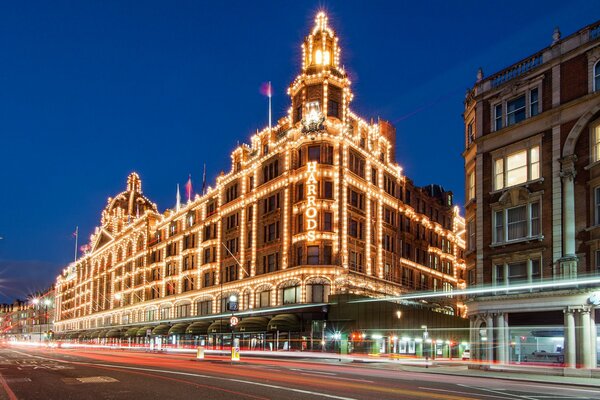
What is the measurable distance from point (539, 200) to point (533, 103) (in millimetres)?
6079

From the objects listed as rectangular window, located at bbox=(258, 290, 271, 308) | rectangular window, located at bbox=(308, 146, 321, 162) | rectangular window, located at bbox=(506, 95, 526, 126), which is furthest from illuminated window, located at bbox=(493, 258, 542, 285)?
rectangular window, located at bbox=(258, 290, 271, 308)

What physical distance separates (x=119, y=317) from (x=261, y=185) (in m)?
63.7

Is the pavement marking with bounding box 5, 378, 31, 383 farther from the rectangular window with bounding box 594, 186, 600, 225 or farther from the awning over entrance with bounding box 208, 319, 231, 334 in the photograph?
the awning over entrance with bounding box 208, 319, 231, 334

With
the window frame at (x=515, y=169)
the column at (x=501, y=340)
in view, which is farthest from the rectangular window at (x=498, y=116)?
the column at (x=501, y=340)

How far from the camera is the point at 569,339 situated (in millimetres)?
33219

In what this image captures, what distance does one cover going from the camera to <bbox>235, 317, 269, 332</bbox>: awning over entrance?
62938 millimetres

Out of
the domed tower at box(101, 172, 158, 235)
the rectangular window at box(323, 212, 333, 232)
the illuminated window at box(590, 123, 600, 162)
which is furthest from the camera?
the domed tower at box(101, 172, 158, 235)

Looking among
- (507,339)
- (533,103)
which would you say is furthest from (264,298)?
(533,103)

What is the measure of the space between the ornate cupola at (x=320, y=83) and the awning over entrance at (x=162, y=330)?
37.3m

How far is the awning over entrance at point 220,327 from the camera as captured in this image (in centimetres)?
6869

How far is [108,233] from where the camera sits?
135500 mm

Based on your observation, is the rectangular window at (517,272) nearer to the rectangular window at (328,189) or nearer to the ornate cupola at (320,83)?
the rectangular window at (328,189)

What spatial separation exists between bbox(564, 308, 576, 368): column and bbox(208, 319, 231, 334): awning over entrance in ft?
137

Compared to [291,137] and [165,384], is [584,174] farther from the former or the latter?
[291,137]
